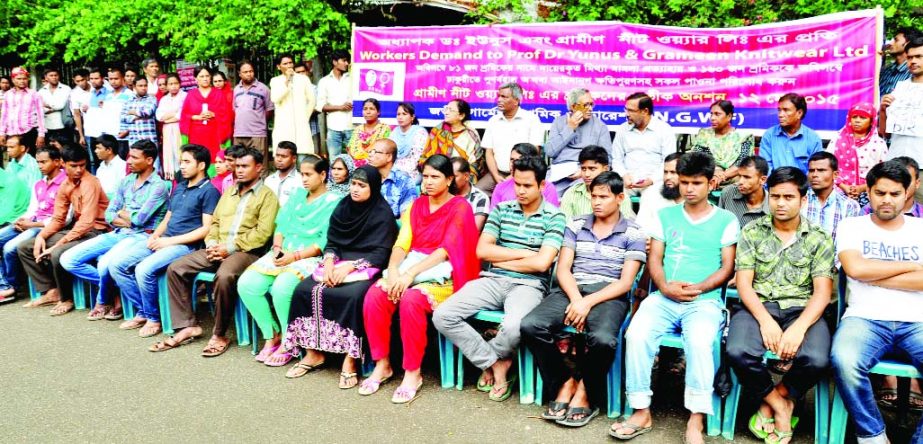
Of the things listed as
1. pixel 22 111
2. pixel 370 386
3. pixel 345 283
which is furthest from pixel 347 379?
pixel 22 111

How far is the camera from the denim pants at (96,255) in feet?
20.5

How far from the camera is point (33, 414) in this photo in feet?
14.3

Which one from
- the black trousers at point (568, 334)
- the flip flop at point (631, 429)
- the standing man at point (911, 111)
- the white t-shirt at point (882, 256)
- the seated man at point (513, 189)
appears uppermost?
the standing man at point (911, 111)

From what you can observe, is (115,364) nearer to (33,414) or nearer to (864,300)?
(33,414)

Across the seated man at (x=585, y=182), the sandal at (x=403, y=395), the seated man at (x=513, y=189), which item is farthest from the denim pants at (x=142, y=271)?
the seated man at (x=585, y=182)

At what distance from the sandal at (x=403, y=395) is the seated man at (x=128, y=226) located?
299 cm

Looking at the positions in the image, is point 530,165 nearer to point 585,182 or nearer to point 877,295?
point 585,182

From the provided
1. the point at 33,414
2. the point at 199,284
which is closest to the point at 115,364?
the point at 33,414

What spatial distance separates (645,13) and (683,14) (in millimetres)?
373

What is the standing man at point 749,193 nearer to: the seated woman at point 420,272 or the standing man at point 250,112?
the seated woman at point 420,272

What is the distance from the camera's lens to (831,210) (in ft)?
16.2

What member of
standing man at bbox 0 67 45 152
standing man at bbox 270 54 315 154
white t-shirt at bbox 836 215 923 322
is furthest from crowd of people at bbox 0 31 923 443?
standing man at bbox 0 67 45 152

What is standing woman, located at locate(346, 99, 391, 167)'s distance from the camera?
7297 millimetres

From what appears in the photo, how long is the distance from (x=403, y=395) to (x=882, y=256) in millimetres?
2760
